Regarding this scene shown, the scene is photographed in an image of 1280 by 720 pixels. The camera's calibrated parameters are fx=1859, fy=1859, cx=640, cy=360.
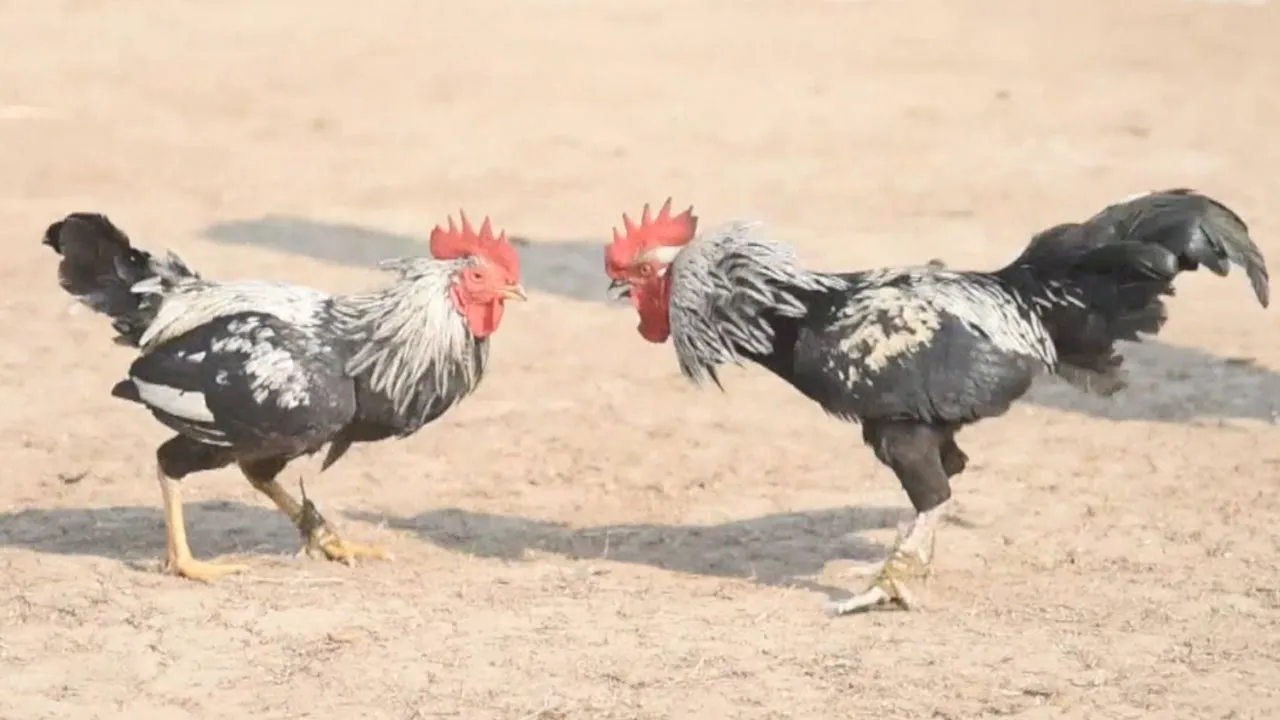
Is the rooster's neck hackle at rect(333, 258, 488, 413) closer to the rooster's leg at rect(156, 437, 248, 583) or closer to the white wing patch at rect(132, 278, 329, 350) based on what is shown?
the white wing patch at rect(132, 278, 329, 350)

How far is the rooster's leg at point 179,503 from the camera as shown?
6.65m

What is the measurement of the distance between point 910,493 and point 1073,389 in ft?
10.5

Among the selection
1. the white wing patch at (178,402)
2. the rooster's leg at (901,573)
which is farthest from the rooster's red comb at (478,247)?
the rooster's leg at (901,573)

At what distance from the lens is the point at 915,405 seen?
6289 millimetres

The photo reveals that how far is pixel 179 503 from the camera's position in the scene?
22.1ft

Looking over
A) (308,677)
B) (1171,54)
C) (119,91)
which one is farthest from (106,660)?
(1171,54)

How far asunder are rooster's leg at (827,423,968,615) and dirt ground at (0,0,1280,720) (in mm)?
148

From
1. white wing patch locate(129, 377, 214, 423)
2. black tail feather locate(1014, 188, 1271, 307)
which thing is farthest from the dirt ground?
black tail feather locate(1014, 188, 1271, 307)

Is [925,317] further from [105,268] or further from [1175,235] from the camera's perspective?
[105,268]

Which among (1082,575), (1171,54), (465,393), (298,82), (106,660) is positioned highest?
(1171,54)

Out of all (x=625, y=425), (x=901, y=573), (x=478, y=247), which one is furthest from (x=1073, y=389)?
(x=478, y=247)

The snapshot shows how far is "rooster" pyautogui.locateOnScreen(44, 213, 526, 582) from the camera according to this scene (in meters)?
6.42

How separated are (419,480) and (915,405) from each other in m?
2.63

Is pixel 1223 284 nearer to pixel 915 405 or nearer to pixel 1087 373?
pixel 1087 373
